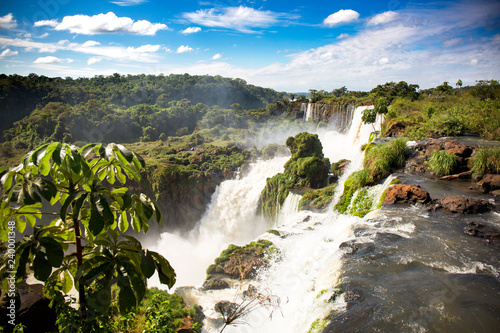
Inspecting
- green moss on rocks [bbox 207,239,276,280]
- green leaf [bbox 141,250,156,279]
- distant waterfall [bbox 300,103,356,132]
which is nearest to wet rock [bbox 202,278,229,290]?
green moss on rocks [bbox 207,239,276,280]

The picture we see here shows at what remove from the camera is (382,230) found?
6410 millimetres

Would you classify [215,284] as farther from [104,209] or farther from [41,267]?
[104,209]

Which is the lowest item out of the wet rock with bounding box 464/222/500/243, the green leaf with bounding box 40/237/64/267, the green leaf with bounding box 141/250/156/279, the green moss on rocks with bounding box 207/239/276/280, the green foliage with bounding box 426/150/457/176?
the green moss on rocks with bounding box 207/239/276/280

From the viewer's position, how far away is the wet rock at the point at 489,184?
7641mm

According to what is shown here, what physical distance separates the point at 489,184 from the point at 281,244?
6840mm

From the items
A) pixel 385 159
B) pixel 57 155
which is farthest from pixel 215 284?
pixel 57 155

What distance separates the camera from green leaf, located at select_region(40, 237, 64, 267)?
168cm

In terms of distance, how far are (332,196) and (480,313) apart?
33.3ft

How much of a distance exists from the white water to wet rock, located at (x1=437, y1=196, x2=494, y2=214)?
2.44 metres

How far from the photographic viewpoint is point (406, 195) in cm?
776

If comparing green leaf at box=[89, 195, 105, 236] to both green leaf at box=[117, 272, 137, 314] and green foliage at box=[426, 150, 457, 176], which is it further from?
green foliage at box=[426, 150, 457, 176]

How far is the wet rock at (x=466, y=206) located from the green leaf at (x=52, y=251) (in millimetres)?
8236

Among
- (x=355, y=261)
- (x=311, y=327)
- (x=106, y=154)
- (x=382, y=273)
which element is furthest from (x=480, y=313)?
(x=106, y=154)

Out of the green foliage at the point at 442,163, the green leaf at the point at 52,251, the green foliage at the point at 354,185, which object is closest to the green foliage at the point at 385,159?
the green foliage at the point at 354,185
